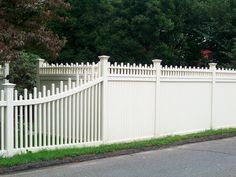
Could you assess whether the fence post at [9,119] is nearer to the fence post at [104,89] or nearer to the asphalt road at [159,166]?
the asphalt road at [159,166]

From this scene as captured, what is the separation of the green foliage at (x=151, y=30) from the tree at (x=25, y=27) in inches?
496

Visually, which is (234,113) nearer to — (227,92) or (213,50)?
(227,92)

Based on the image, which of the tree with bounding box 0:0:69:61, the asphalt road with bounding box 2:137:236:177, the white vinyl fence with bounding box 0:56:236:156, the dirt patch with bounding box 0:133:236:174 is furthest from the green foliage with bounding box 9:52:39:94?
the asphalt road with bounding box 2:137:236:177

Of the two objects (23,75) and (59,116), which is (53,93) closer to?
(59,116)

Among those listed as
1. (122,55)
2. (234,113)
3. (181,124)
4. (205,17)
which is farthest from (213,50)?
(181,124)

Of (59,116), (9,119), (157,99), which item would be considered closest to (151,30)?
(157,99)

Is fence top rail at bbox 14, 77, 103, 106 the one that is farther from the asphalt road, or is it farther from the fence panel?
the asphalt road


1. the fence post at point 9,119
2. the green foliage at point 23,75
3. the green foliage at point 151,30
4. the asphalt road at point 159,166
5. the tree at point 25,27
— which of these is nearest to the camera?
the asphalt road at point 159,166

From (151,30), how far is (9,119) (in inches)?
624

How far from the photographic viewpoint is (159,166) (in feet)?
30.9

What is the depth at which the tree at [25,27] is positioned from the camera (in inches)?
407

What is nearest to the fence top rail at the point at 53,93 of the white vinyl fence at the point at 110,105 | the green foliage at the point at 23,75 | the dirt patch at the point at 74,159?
the white vinyl fence at the point at 110,105

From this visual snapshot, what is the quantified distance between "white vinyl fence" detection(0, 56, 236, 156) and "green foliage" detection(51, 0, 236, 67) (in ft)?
31.5

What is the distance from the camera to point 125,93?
11922mm
